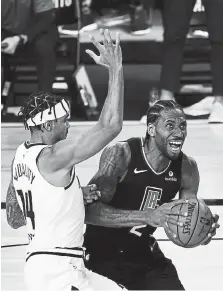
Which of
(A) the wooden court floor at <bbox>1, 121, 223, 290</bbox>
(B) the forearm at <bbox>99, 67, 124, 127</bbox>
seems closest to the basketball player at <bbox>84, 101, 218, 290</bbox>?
(B) the forearm at <bbox>99, 67, 124, 127</bbox>

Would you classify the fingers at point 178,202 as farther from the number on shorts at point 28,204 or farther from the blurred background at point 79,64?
the blurred background at point 79,64

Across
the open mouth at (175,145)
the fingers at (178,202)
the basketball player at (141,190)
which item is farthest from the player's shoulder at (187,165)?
the fingers at (178,202)

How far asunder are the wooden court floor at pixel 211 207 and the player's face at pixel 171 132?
A: 123 cm

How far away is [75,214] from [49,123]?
45 cm

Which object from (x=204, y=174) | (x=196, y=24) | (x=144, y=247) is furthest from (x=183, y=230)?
(x=196, y=24)

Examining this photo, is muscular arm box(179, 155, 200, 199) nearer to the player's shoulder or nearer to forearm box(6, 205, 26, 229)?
the player's shoulder

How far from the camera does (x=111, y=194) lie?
4684 millimetres

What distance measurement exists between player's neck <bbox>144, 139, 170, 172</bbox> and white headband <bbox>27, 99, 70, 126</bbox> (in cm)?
54

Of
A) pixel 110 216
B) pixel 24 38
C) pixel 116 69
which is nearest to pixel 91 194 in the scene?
pixel 110 216

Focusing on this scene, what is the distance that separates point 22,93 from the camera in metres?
9.62

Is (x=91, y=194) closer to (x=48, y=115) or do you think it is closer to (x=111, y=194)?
(x=111, y=194)

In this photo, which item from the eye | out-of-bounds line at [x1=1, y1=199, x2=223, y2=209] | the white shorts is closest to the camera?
the white shorts

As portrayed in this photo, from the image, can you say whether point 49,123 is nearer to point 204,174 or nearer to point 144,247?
point 144,247

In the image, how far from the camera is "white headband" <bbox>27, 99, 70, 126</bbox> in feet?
14.6
